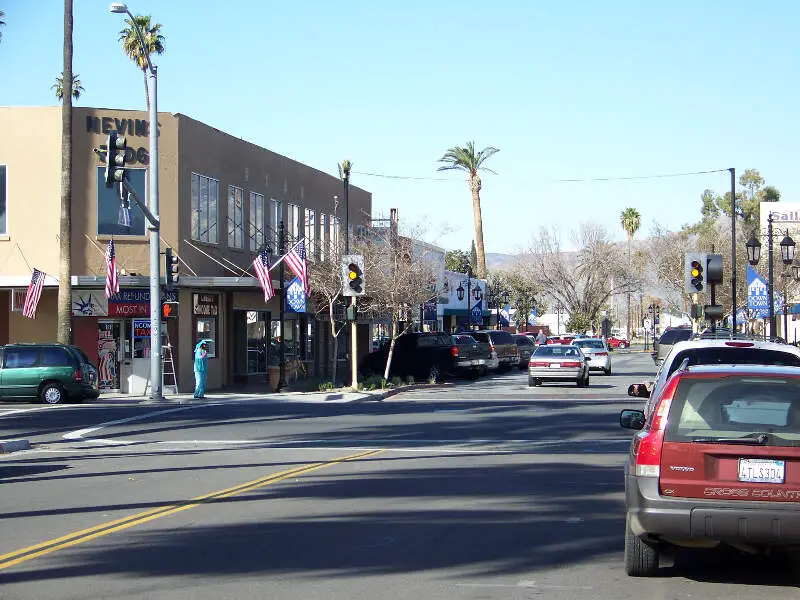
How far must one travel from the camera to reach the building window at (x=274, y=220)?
143 feet

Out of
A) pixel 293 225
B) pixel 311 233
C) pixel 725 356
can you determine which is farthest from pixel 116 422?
pixel 311 233

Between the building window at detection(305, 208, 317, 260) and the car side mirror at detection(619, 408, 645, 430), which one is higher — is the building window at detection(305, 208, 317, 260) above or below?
above

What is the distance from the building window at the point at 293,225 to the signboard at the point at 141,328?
35.4ft

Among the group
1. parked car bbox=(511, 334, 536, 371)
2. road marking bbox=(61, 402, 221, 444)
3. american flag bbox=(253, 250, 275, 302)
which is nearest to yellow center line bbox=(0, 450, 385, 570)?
road marking bbox=(61, 402, 221, 444)

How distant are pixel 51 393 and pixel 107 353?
20.0ft

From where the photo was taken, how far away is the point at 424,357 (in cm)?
4238

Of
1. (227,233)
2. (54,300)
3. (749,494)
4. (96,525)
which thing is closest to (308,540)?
(96,525)

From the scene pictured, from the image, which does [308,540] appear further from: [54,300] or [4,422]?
[54,300]

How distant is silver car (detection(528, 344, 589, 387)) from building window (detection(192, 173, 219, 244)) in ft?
40.4

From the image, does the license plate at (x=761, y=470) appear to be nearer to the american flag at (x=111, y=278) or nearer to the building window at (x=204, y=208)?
the american flag at (x=111, y=278)

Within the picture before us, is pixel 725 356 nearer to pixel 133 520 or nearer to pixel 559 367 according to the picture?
pixel 133 520

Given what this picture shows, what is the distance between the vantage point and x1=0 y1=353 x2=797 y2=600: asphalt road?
323 inches

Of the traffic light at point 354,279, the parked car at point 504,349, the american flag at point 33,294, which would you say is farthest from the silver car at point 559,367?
the american flag at point 33,294

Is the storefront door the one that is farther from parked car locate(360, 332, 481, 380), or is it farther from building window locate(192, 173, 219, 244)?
parked car locate(360, 332, 481, 380)
